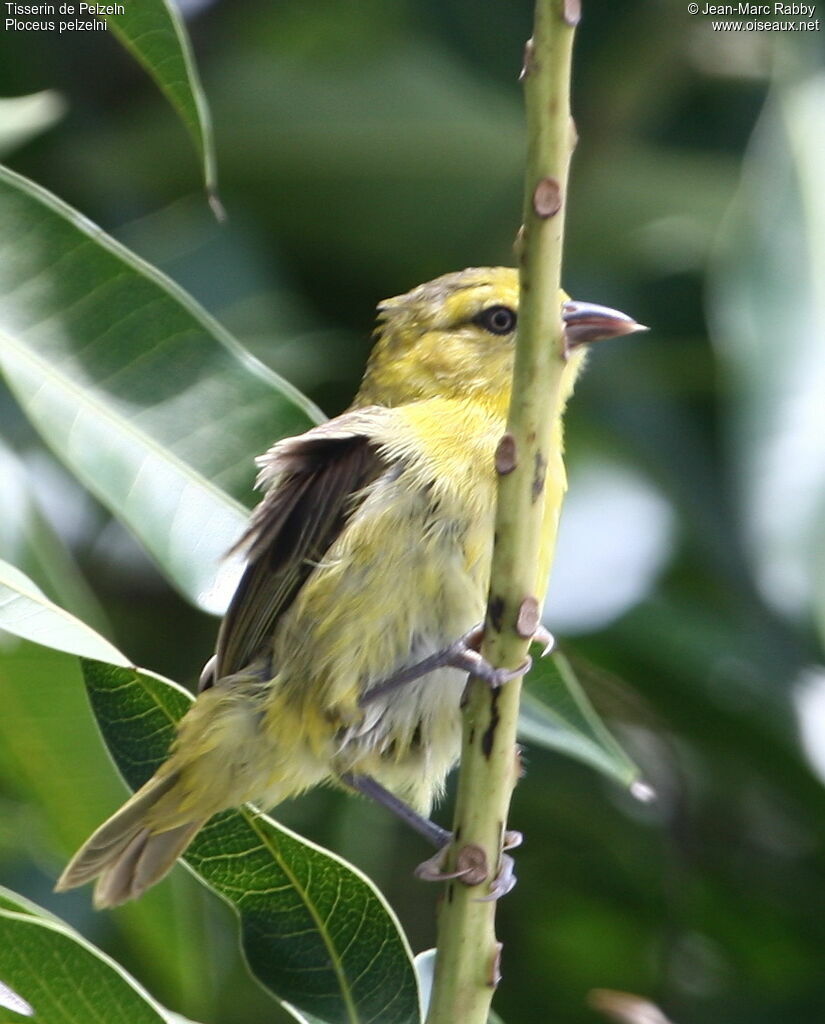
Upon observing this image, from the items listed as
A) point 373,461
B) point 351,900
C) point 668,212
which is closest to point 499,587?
point 351,900

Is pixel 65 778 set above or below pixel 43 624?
above

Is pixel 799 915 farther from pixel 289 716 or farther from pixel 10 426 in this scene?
pixel 10 426

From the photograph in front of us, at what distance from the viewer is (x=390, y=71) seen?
4.49 meters

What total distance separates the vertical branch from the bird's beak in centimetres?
91

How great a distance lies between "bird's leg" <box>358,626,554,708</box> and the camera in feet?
5.57

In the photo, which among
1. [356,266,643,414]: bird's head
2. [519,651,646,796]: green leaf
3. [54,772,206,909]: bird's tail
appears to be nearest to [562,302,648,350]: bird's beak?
[356,266,643,414]: bird's head

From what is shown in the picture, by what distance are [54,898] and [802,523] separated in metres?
1.97

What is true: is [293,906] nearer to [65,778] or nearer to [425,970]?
[425,970]

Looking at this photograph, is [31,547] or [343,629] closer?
[343,629]

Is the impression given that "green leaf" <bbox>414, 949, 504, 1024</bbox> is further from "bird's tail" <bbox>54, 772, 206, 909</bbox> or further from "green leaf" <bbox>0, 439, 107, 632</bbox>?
"green leaf" <bbox>0, 439, 107, 632</bbox>

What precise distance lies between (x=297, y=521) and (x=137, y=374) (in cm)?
43

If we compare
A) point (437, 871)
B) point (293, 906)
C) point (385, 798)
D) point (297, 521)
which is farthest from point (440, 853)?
point (297, 521)

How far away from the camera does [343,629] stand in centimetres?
267

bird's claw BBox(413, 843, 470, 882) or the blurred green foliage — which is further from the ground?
the blurred green foliage
